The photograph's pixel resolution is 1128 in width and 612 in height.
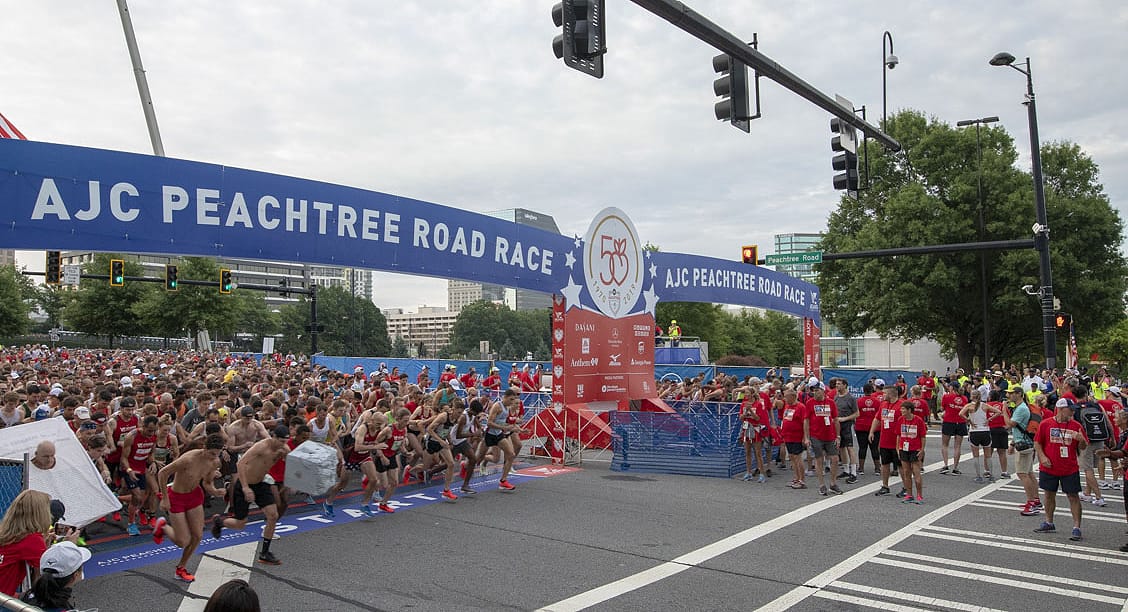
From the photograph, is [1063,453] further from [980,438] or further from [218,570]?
[218,570]

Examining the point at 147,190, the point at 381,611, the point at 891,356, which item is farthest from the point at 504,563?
the point at 891,356

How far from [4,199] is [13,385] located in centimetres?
743

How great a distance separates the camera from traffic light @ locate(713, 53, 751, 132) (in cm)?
848

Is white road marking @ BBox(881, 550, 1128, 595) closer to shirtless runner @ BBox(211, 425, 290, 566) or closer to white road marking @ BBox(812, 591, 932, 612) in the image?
white road marking @ BBox(812, 591, 932, 612)

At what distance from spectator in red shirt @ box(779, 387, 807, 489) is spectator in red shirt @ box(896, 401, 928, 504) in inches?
60.1

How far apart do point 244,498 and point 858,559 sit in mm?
6725

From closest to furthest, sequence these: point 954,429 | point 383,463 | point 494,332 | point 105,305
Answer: point 383,463
point 954,429
point 105,305
point 494,332

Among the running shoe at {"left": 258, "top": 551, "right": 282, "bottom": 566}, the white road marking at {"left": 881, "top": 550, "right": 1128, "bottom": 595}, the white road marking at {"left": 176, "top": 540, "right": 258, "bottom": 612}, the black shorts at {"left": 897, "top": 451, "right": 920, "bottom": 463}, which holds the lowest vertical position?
the white road marking at {"left": 881, "top": 550, "right": 1128, "bottom": 595}

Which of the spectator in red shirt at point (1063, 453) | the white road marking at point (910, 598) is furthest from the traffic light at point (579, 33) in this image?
the spectator in red shirt at point (1063, 453)

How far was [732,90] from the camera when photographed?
8.52m

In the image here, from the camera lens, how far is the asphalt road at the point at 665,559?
23.1ft

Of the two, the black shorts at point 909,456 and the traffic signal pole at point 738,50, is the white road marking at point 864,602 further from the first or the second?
the traffic signal pole at point 738,50

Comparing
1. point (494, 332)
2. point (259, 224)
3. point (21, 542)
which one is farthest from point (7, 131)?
point (494, 332)

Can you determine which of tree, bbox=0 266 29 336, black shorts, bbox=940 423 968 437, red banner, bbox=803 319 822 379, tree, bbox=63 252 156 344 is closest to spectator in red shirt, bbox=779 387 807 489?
black shorts, bbox=940 423 968 437
